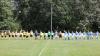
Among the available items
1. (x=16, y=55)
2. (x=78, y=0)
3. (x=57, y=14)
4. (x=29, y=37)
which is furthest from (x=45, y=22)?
(x=16, y=55)

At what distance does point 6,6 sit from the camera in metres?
77.4

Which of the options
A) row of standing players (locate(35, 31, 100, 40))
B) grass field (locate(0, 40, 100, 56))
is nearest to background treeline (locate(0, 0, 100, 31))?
row of standing players (locate(35, 31, 100, 40))

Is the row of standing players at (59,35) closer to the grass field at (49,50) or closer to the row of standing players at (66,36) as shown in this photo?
the row of standing players at (66,36)

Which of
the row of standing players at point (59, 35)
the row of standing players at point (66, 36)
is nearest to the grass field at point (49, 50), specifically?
the row of standing players at point (66, 36)

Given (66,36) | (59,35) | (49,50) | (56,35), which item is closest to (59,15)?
(56,35)

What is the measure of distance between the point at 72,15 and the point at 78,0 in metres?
4.09

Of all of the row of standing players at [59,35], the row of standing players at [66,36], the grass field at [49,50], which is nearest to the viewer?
the grass field at [49,50]

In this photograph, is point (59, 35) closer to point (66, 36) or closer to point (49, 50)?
point (66, 36)

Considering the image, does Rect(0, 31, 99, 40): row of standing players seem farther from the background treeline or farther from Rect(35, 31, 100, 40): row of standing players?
the background treeline

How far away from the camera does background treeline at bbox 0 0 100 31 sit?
263 ft

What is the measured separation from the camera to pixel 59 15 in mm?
80500

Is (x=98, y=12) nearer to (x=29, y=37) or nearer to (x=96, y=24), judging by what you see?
(x=96, y=24)

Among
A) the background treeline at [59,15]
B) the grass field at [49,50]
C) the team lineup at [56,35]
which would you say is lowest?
the background treeline at [59,15]

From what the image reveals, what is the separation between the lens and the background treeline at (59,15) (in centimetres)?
8006
